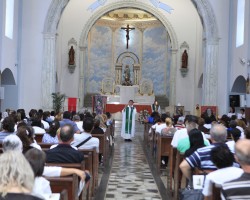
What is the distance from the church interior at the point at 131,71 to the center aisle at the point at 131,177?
0.02m

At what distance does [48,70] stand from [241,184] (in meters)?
15.1

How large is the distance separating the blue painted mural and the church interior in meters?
0.06

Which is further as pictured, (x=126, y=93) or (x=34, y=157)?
(x=126, y=93)

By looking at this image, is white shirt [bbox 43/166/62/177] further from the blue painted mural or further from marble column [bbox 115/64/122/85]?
marble column [bbox 115/64/122/85]

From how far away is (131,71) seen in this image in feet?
93.4

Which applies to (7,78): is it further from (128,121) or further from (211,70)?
(211,70)

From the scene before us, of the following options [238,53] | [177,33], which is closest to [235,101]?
[238,53]

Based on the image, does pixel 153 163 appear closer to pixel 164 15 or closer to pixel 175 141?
pixel 175 141

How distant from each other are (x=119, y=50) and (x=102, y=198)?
22.2 metres

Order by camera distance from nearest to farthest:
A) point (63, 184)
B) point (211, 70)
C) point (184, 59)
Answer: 1. point (63, 184)
2. point (211, 70)
3. point (184, 59)

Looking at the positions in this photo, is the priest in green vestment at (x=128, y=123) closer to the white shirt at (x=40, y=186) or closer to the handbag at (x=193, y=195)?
the handbag at (x=193, y=195)

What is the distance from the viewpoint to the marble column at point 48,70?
1773 cm

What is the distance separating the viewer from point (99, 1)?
24891mm

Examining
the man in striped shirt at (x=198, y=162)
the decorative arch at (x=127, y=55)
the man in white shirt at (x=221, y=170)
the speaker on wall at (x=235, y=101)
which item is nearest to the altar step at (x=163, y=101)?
the decorative arch at (x=127, y=55)
